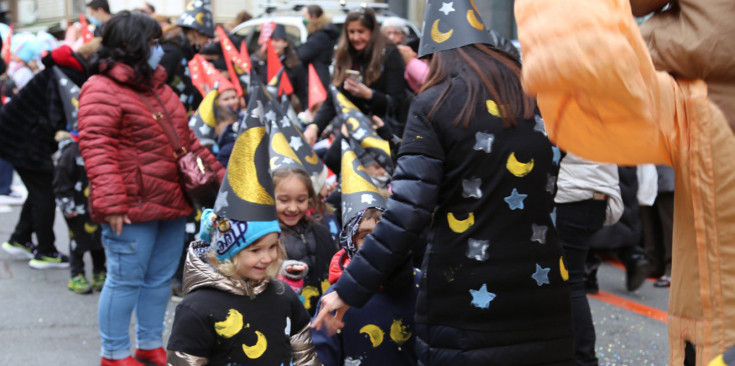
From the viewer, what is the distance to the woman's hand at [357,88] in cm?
554

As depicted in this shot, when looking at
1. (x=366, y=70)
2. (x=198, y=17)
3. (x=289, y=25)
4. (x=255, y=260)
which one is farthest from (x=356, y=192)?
(x=289, y=25)

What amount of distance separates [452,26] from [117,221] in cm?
227

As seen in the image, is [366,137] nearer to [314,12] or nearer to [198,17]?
[198,17]

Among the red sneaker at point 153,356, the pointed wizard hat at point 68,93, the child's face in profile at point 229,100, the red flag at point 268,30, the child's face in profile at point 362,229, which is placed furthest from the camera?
the red flag at point 268,30

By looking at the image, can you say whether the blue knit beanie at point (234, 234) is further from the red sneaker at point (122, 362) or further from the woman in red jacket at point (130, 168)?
the red sneaker at point (122, 362)

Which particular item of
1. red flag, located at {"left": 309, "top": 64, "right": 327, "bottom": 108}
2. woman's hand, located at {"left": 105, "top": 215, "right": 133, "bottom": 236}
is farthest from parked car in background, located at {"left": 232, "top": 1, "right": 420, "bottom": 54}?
woman's hand, located at {"left": 105, "top": 215, "right": 133, "bottom": 236}

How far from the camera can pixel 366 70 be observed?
5891 mm

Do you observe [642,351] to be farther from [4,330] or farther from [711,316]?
[4,330]

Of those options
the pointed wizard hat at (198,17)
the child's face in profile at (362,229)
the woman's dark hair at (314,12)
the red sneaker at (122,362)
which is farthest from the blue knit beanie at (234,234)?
the woman's dark hair at (314,12)

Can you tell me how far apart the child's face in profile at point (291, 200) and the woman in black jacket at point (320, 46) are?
4.62 m

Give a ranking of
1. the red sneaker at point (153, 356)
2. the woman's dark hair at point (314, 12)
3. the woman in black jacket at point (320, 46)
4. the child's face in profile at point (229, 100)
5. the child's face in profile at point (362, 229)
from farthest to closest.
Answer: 1. the woman's dark hair at point (314, 12)
2. the woman in black jacket at point (320, 46)
3. the child's face in profile at point (229, 100)
4. the red sneaker at point (153, 356)
5. the child's face in profile at point (362, 229)

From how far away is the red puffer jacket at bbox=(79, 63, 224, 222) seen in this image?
4309mm

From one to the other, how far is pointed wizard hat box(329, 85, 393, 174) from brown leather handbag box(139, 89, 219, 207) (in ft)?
2.79

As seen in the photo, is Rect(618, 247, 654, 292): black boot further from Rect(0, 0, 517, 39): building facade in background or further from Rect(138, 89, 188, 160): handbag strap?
Rect(0, 0, 517, 39): building facade in background
